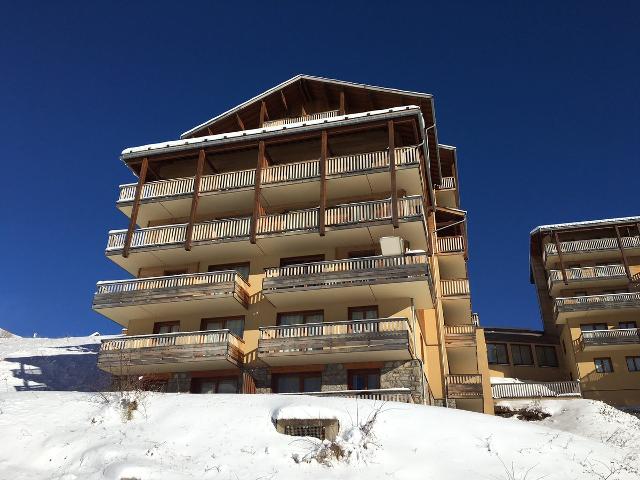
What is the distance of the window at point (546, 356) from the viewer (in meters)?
52.5

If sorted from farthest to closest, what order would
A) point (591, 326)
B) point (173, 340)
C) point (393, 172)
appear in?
point (591, 326)
point (393, 172)
point (173, 340)

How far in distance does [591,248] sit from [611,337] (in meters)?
8.49

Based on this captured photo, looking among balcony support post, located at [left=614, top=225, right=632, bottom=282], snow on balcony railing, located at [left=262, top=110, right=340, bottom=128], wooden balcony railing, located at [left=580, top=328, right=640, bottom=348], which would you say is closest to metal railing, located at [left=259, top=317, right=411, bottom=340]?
snow on balcony railing, located at [left=262, top=110, right=340, bottom=128]

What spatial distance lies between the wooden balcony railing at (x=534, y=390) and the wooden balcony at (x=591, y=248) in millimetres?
12603

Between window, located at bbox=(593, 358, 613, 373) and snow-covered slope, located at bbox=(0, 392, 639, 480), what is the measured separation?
32.4 m

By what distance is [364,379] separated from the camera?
27.1 metres

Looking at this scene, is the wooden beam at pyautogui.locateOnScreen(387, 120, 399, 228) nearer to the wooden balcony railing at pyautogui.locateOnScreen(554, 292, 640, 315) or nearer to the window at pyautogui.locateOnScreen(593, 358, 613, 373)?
the wooden balcony railing at pyautogui.locateOnScreen(554, 292, 640, 315)

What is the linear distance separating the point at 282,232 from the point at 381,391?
9195 mm

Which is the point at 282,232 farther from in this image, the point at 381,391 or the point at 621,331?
the point at 621,331

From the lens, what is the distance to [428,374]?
32.6m

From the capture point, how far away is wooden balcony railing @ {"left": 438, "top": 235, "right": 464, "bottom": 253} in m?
40.6

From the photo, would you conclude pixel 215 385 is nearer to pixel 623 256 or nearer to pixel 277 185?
pixel 277 185

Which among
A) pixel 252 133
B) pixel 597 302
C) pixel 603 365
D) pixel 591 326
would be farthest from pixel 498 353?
pixel 252 133

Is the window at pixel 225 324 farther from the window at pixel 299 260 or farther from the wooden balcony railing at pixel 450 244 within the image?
the wooden balcony railing at pixel 450 244
